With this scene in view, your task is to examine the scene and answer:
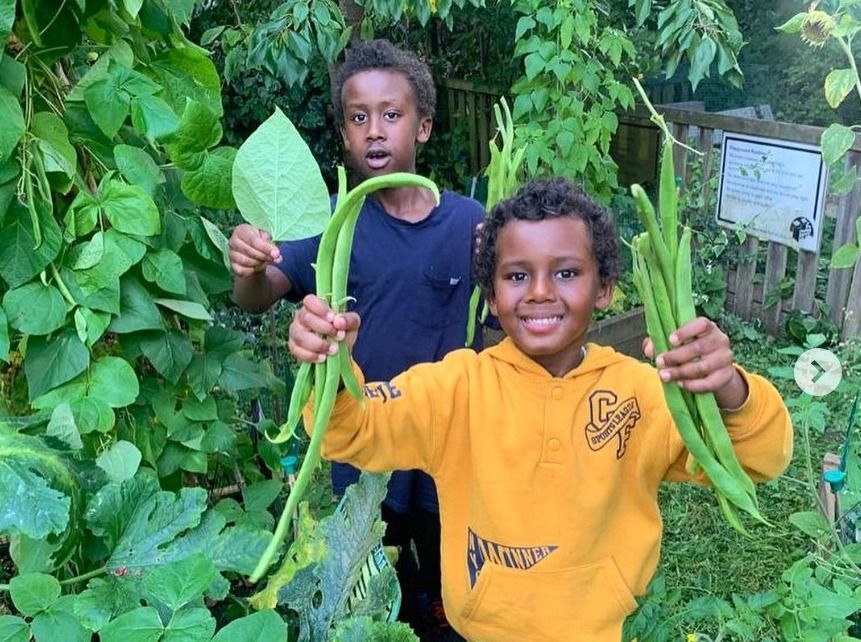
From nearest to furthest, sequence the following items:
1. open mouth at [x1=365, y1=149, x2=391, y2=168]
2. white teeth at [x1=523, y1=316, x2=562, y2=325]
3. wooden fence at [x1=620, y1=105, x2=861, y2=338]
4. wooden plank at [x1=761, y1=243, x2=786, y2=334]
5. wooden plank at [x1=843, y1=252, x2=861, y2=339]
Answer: white teeth at [x1=523, y1=316, x2=562, y2=325] < open mouth at [x1=365, y1=149, x2=391, y2=168] < wooden plank at [x1=843, y1=252, x2=861, y2=339] < wooden fence at [x1=620, y1=105, x2=861, y2=338] < wooden plank at [x1=761, y1=243, x2=786, y2=334]

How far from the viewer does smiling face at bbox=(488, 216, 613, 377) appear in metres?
1.28

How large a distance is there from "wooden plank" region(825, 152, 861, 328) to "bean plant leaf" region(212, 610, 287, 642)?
3.98 metres

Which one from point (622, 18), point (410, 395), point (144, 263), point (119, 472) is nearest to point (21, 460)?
point (119, 472)

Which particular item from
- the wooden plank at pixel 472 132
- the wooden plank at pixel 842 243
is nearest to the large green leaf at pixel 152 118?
the wooden plank at pixel 842 243

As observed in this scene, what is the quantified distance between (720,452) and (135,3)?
1027 mm

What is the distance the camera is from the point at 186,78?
1428 millimetres

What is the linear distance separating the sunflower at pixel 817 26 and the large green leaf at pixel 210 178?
54.8 inches

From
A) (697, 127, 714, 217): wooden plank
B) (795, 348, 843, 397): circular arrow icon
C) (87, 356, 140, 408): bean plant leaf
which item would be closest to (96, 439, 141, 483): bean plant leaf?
(87, 356, 140, 408): bean plant leaf

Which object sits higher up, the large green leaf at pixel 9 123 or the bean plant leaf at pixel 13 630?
the large green leaf at pixel 9 123

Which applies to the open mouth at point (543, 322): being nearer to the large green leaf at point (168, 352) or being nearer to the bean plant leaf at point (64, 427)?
the large green leaf at point (168, 352)

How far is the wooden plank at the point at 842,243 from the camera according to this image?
13.7 feet

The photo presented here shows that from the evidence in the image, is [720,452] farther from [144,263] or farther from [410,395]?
[144,263]

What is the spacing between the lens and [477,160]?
6402 millimetres

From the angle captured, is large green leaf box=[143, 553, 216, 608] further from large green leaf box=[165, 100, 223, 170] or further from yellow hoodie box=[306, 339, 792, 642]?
large green leaf box=[165, 100, 223, 170]
